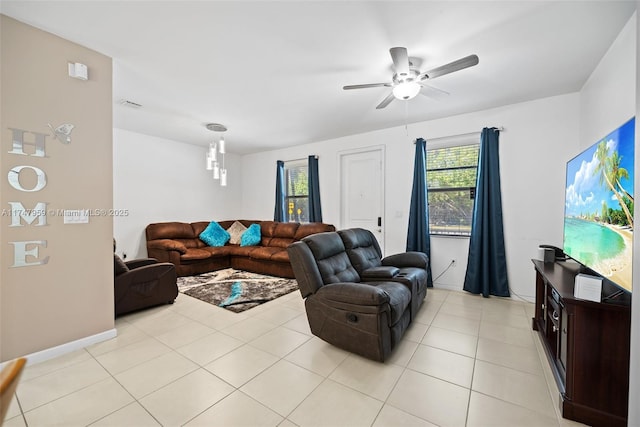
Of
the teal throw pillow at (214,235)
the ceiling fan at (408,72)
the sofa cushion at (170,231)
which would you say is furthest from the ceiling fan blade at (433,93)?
the sofa cushion at (170,231)

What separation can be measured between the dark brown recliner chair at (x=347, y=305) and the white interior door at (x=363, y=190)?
7.21 ft

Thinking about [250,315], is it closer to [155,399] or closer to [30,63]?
[155,399]

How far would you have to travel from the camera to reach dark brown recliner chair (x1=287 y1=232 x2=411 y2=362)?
2119mm

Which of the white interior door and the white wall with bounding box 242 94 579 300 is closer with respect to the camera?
the white wall with bounding box 242 94 579 300

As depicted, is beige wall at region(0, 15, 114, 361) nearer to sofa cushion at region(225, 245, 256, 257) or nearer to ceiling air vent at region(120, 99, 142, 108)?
ceiling air vent at region(120, 99, 142, 108)

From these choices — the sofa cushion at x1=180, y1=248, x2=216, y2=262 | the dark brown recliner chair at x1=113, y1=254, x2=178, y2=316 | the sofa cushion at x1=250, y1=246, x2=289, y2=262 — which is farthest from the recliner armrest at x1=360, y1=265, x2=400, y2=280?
the sofa cushion at x1=180, y1=248, x2=216, y2=262

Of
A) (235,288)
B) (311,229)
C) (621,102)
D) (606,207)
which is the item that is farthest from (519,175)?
(235,288)

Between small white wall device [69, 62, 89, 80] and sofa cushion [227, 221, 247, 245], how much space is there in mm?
4060

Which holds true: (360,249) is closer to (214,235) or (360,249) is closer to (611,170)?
(611,170)

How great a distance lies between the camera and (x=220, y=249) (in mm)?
5398

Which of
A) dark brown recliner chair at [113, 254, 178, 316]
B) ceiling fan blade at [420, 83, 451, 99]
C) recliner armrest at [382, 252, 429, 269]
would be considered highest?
ceiling fan blade at [420, 83, 451, 99]

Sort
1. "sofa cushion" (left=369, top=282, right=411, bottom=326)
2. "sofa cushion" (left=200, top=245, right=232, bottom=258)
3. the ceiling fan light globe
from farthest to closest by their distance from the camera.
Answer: "sofa cushion" (left=200, top=245, right=232, bottom=258) < the ceiling fan light globe < "sofa cushion" (left=369, top=282, right=411, bottom=326)

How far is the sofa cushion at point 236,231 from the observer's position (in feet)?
19.5

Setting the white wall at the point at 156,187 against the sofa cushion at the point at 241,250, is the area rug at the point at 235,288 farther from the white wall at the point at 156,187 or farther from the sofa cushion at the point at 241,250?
the white wall at the point at 156,187
